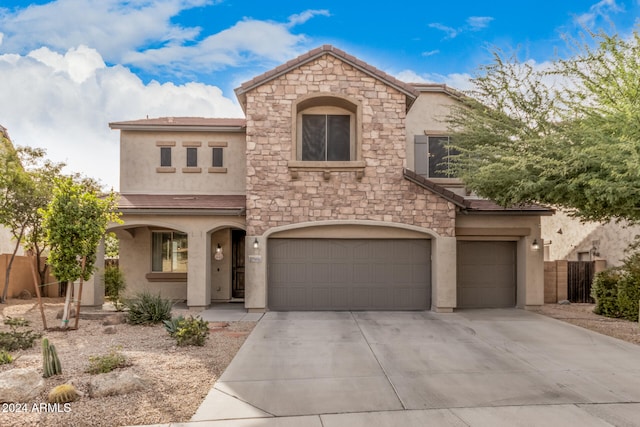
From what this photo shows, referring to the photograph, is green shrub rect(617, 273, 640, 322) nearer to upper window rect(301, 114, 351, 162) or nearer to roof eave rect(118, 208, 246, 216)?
upper window rect(301, 114, 351, 162)

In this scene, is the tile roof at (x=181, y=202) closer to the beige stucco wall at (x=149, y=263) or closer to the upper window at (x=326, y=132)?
the beige stucco wall at (x=149, y=263)

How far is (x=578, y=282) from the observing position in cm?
1653

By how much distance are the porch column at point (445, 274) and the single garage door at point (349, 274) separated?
1.61 feet

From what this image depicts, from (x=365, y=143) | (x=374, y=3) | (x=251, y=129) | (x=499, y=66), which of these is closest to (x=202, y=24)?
(x=251, y=129)

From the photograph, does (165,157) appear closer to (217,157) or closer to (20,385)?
(217,157)

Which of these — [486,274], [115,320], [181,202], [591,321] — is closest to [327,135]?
[181,202]

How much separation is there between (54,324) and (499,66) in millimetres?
13880

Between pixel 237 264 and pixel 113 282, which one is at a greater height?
pixel 237 264

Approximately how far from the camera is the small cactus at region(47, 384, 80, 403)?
18.2ft

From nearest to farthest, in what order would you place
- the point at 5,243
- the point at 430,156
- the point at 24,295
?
1. the point at 430,156
2. the point at 24,295
3. the point at 5,243

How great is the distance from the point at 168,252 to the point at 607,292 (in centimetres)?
1431

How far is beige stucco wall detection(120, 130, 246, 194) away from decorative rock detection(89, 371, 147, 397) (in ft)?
33.4

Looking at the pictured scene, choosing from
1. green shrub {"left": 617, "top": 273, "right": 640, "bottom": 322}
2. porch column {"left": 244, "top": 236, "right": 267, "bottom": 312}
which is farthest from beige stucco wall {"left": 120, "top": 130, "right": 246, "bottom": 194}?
green shrub {"left": 617, "top": 273, "right": 640, "bottom": 322}

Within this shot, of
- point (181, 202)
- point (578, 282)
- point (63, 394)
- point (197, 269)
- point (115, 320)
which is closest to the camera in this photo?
point (63, 394)
